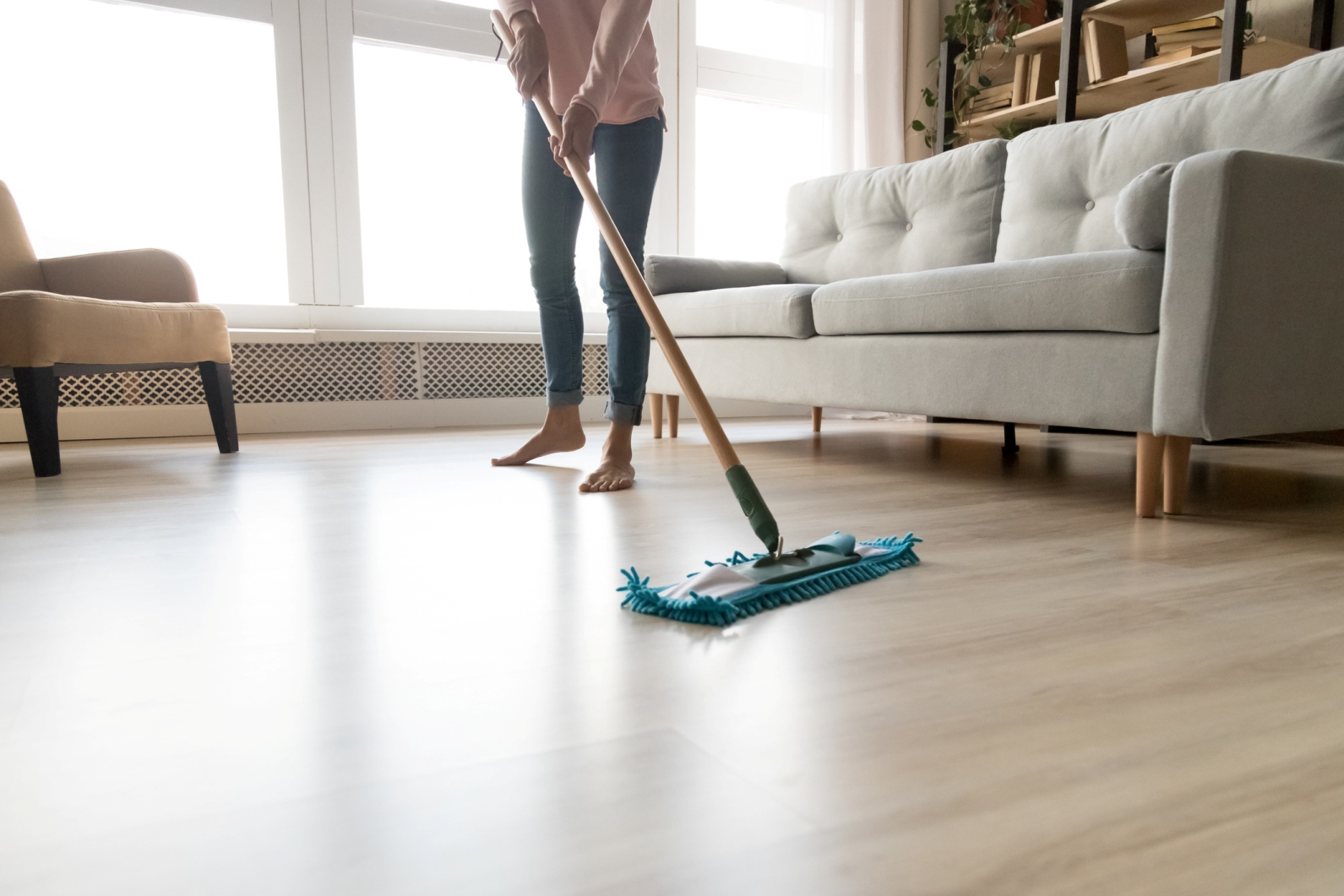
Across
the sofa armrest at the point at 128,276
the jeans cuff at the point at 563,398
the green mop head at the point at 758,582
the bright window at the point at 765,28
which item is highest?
A: the bright window at the point at 765,28

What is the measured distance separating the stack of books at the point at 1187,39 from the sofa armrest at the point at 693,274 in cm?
172

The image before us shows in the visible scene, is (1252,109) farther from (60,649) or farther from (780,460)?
(60,649)

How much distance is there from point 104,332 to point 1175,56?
3409mm

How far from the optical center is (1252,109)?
1.88 meters

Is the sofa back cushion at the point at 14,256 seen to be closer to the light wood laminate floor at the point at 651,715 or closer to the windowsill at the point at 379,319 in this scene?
the windowsill at the point at 379,319

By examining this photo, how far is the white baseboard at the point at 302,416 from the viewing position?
2836mm

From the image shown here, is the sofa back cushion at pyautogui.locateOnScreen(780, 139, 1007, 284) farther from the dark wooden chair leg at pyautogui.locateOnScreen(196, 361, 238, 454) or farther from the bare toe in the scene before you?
the dark wooden chair leg at pyautogui.locateOnScreen(196, 361, 238, 454)

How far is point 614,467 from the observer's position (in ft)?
5.74

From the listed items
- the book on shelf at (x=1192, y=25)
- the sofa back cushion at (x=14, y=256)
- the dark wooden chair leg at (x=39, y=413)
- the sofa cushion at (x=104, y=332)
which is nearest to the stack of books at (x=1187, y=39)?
the book on shelf at (x=1192, y=25)

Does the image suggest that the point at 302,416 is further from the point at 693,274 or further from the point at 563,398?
the point at 563,398

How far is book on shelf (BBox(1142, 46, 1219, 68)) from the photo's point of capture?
3055mm

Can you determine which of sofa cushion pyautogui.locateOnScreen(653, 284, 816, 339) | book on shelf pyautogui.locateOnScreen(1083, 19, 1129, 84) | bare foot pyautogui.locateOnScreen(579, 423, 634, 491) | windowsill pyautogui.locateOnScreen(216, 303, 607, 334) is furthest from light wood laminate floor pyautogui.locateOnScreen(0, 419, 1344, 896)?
book on shelf pyautogui.locateOnScreen(1083, 19, 1129, 84)

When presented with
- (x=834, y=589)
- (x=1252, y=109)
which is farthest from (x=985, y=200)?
(x=834, y=589)

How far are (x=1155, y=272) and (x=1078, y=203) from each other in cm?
92
